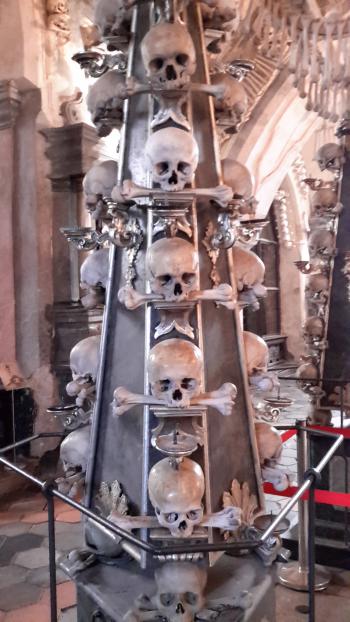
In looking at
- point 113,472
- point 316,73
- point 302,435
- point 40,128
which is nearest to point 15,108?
point 40,128

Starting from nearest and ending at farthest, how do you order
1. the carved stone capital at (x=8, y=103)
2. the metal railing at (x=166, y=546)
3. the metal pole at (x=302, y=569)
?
the metal railing at (x=166, y=546) → the metal pole at (x=302, y=569) → the carved stone capital at (x=8, y=103)

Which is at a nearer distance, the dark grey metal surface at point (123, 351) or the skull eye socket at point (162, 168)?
the skull eye socket at point (162, 168)

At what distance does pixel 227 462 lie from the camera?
1372 mm

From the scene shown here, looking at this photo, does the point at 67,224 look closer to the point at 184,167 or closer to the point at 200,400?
the point at 184,167

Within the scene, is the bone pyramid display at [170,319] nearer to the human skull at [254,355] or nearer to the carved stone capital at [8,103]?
the human skull at [254,355]

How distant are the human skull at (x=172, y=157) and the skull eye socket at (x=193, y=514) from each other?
0.67 metres

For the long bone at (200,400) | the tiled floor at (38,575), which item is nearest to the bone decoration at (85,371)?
the long bone at (200,400)

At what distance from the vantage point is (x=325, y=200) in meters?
3.02

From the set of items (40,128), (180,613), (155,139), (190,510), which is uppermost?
(40,128)

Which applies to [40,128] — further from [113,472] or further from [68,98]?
[113,472]

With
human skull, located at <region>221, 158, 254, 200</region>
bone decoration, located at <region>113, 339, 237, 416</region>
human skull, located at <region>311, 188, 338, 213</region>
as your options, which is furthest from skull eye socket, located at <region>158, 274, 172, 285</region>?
human skull, located at <region>311, 188, 338, 213</region>

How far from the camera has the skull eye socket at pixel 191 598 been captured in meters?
1.21

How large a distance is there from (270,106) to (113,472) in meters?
4.78

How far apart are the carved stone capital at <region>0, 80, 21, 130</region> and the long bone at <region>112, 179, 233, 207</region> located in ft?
8.61
